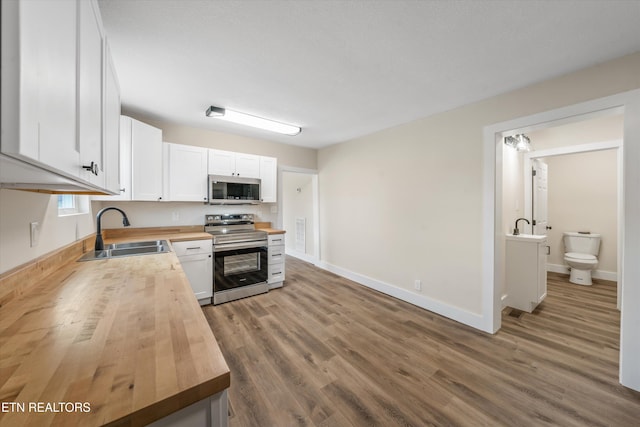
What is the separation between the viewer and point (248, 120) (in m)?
→ 2.93

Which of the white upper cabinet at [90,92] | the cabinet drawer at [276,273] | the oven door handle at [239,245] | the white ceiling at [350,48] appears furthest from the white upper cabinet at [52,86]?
the cabinet drawer at [276,273]

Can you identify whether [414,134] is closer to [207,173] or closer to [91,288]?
[207,173]

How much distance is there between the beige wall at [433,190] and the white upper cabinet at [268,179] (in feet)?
4.07

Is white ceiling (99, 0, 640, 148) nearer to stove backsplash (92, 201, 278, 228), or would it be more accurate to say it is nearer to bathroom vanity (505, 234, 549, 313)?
stove backsplash (92, 201, 278, 228)

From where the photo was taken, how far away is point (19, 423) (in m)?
0.46

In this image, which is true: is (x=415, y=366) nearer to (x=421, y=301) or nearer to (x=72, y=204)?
(x=421, y=301)

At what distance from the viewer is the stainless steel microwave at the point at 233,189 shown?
3.27 meters

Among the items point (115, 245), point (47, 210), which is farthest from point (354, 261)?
point (47, 210)

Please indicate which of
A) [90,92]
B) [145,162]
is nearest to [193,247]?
[145,162]

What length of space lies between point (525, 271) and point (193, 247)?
4.18m

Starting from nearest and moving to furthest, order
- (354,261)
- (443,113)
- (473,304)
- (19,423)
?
(19,423)
(473,304)
(443,113)
(354,261)

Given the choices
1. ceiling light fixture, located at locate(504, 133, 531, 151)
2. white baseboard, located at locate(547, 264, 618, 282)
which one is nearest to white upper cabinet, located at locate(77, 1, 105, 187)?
ceiling light fixture, located at locate(504, 133, 531, 151)

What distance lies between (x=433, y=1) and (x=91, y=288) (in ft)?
7.94

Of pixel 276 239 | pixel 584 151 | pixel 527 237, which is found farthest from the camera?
pixel 276 239
